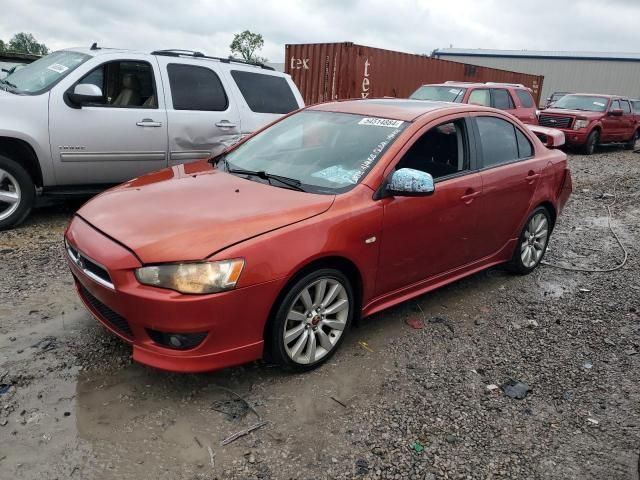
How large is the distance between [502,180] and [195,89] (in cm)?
366

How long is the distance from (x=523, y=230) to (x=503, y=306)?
78cm

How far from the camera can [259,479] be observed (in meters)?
2.38

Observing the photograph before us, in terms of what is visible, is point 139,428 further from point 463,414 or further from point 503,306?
point 503,306

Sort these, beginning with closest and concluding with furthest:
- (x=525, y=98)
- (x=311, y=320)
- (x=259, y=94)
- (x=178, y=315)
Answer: (x=178, y=315)
(x=311, y=320)
(x=259, y=94)
(x=525, y=98)

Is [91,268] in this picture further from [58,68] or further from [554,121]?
[554,121]

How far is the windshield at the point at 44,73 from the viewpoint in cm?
527

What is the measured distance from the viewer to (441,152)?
3.95 metres

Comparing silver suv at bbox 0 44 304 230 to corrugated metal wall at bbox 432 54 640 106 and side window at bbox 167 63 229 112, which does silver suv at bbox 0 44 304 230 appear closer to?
side window at bbox 167 63 229 112

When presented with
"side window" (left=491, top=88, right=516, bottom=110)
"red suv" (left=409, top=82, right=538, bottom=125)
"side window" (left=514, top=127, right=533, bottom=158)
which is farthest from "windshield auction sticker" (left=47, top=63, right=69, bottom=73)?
"side window" (left=491, top=88, right=516, bottom=110)

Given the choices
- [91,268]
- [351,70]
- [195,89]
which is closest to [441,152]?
[91,268]

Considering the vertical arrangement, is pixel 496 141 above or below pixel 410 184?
above

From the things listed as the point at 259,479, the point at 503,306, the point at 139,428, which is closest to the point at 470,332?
the point at 503,306

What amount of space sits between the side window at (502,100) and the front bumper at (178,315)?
9.63 metres

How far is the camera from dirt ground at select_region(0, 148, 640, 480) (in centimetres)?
250
